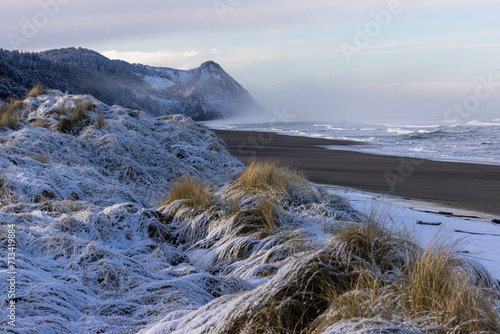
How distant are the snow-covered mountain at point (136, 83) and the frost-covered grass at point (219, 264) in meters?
16.2

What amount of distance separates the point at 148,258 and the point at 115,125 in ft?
22.8

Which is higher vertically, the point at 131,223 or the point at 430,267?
the point at 430,267

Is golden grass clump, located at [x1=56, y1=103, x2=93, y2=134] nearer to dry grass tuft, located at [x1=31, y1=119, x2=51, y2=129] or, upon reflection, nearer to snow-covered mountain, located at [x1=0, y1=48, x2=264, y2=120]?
dry grass tuft, located at [x1=31, y1=119, x2=51, y2=129]

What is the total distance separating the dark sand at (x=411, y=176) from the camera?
33.5 feet

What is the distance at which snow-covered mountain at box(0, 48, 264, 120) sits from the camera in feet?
108

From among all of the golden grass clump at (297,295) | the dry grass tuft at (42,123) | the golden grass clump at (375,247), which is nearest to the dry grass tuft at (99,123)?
the dry grass tuft at (42,123)

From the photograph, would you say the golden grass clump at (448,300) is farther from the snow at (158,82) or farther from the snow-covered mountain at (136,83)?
the snow at (158,82)

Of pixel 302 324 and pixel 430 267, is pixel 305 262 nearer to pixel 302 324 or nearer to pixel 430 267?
pixel 302 324

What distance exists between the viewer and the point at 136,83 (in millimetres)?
81750

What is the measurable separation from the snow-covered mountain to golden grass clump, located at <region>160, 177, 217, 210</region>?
16073 millimetres

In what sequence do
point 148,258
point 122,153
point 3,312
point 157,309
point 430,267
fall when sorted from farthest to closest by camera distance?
1. point 122,153
2. point 148,258
3. point 157,309
4. point 3,312
5. point 430,267

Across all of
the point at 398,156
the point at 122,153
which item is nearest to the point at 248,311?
the point at 122,153

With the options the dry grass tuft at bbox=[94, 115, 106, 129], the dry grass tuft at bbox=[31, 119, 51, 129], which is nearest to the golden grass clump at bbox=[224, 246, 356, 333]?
the dry grass tuft at bbox=[94, 115, 106, 129]

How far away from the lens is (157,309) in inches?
123
